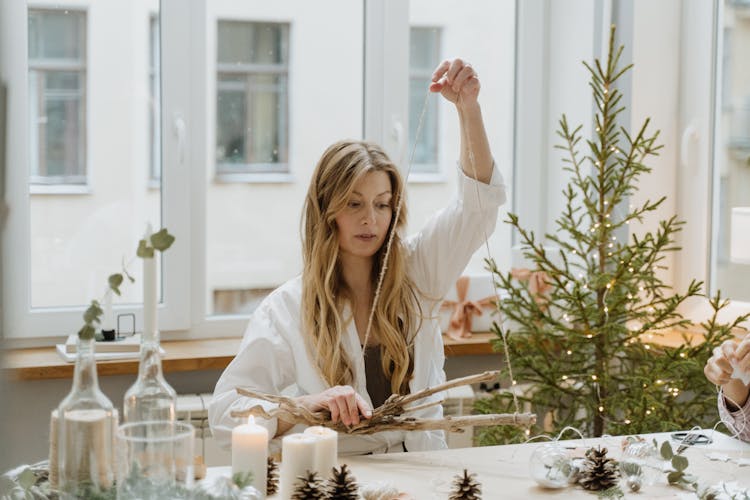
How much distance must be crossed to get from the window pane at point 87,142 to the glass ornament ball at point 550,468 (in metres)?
1.77

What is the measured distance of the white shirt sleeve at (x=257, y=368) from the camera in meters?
2.05

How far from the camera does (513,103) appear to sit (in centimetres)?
367

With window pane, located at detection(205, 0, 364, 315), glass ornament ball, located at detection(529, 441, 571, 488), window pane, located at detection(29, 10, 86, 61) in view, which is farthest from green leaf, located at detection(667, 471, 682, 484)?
window pane, located at detection(29, 10, 86, 61)

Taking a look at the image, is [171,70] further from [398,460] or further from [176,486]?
[176,486]

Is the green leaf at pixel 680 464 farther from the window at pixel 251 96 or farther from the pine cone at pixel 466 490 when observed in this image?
the window at pixel 251 96

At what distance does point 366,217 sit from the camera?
7.47ft

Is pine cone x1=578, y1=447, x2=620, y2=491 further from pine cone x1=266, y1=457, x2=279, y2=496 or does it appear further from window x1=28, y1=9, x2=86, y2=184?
window x1=28, y1=9, x2=86, y2=184

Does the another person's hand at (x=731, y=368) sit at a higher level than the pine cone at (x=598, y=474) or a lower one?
higher

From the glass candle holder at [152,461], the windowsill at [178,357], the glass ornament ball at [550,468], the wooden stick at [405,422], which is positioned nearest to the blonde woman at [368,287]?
the wooden stick at [405,422]

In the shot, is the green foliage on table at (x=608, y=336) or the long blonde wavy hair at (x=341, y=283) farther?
the green foliage on table at (x=608, y=336)

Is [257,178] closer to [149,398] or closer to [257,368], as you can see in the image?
[257,368]

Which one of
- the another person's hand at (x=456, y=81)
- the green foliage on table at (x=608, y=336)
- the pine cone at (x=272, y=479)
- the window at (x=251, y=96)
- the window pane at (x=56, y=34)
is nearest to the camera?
the pine cone at (x=272, y=479)

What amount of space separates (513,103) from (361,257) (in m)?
1.53

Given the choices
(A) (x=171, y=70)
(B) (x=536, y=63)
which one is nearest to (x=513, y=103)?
A: (B) (x=536, y=63)
